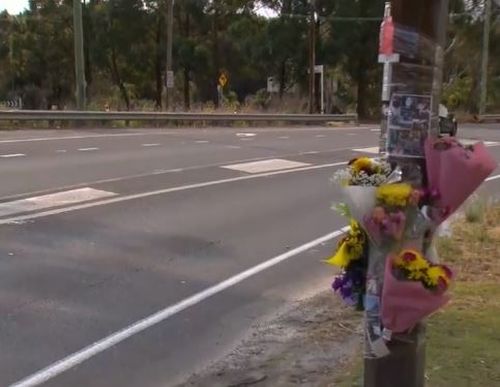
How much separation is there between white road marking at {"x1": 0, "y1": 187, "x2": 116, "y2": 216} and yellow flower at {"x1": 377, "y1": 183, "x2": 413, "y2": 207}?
771 centimetres

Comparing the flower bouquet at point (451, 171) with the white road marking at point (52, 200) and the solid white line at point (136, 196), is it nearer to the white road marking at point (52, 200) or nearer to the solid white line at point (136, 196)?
the solid white line at point (136, 196)

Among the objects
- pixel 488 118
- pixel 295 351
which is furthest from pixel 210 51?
pixel 295 351

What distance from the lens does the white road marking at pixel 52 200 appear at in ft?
35.7

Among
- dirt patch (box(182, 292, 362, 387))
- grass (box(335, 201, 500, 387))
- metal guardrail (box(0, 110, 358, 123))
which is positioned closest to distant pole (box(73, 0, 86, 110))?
metal guardrail (box(0, 110, 358, 123))

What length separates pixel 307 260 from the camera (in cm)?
893

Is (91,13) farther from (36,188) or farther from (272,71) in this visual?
(36,188)

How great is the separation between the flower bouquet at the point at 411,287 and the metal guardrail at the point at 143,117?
23.2 m

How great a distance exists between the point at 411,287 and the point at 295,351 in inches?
85.2

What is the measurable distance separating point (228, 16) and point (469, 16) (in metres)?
15.4

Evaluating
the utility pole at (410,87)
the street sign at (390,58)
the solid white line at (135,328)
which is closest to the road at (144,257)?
the solid white line at (135,328)

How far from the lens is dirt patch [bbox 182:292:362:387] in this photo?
17.0 ft

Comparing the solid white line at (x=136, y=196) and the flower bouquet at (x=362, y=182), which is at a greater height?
the flower bouquet at (x=362, y=182)

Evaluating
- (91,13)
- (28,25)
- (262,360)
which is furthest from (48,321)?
(28,25)

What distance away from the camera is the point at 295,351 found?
5703mm
